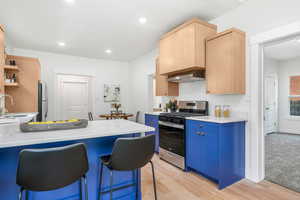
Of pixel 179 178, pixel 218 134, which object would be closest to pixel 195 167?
pixel 179 178

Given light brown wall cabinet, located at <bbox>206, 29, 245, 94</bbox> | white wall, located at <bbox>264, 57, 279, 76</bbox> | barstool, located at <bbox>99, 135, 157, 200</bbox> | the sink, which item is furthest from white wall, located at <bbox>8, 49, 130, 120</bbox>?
white wall, located at <bbox>264, 57, 279, 76</bbox>

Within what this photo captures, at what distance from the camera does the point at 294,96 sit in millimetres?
5340

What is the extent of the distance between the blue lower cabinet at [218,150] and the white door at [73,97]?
13.8 ft

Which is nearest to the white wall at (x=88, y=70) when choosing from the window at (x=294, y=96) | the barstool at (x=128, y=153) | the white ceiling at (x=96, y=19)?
the white ceiling at (x=96, y=19)

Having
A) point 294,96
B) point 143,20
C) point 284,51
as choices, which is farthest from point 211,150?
point 294,96

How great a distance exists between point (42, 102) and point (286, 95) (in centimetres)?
775

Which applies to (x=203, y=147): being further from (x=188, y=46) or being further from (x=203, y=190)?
(x=188, y=46)

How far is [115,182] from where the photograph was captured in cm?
168

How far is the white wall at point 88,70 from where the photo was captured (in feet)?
15.9

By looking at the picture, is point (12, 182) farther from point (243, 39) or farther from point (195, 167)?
point (243, 39)

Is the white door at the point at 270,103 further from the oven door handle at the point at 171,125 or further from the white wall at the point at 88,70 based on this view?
the white wall at the point at 88,70

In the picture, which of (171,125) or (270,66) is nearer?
(171,125)

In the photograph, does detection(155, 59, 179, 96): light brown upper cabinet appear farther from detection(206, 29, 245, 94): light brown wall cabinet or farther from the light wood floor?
the light wood floor

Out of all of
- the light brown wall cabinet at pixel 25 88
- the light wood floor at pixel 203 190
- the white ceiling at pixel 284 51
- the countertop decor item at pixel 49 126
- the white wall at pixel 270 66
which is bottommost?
the light wood floor at pixel 203 190
